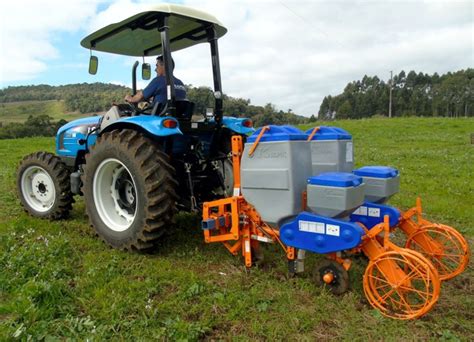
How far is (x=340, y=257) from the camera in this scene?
3.05 metres

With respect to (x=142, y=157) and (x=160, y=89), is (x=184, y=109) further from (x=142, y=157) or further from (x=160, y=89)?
(x=142, y=157)

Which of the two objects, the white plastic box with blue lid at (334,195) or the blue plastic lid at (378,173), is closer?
the white plastic box with blue lid at (334,195)

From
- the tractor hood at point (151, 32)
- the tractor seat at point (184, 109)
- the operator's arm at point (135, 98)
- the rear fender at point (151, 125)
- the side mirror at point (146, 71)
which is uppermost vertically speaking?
the tractor hood at point (151, 32)

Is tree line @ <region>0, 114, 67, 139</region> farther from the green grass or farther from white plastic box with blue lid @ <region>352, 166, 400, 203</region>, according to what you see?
white plastic box with blue lid @ <region>352, 166, 400, 203</region>

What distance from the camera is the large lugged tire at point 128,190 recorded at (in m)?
3.61

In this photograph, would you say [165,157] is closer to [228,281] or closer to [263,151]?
[263,151]

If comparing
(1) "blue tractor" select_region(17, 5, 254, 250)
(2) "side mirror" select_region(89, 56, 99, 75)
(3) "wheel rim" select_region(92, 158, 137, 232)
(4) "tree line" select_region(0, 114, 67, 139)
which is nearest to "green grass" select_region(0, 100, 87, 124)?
(4) "tree line" select_region(0, 114, 67, 139)

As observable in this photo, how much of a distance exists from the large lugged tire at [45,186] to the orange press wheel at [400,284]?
3.98m

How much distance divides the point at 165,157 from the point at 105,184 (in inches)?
38.8

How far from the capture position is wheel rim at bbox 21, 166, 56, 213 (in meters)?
5.22

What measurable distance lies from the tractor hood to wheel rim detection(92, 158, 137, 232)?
158 centimetres

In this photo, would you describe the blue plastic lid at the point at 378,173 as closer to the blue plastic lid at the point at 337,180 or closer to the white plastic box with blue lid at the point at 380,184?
the white plastic box with blue lid at the point at 380,184

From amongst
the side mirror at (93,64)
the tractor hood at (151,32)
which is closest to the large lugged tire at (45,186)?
the side mirror at (93,64)

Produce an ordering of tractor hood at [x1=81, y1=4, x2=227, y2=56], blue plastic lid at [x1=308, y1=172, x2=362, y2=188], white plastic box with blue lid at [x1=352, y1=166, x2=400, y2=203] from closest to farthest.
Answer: blue plastic lid at [x1=308, y1=172, x2=362, y2=188] → white plastic box with blue lid at [x1=352, y1=166, x2=400, y2=203] → tractor hood at [x1=81, y1=4, x2=227, y2=56]
